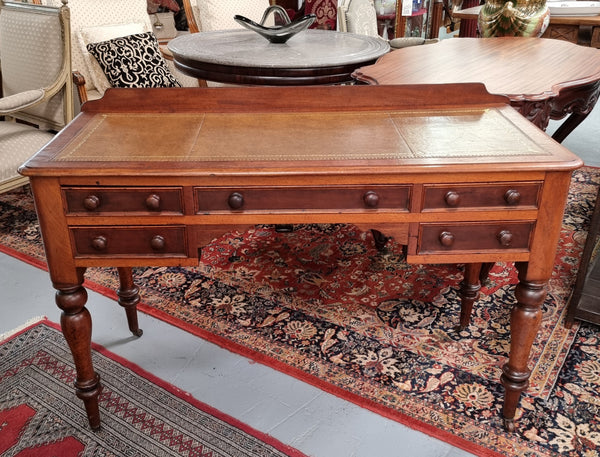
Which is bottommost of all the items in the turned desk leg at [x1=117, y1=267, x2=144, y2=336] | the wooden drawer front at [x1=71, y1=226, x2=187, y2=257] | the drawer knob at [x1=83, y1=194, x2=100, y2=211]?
the turned desk leg at [x1=117, y1=267, x2=144, y2=336]

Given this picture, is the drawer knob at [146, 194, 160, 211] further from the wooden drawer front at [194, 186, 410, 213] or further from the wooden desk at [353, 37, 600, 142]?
the wooden desk at [353, 37, 600, 142]

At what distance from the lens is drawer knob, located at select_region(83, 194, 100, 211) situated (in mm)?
1497

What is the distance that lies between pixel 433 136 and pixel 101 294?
6.06 feet

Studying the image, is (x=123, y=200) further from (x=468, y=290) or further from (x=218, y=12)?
(x=218, y=12)

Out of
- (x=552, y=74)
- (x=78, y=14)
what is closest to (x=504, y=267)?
(x=552, y=74)

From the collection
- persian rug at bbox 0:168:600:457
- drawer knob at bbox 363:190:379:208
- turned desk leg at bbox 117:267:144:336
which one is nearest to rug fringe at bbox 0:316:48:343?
persian rug at bbox 0:168:600:457

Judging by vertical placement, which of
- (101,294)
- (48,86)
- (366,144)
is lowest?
(101,294)

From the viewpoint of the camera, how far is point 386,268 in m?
2.88

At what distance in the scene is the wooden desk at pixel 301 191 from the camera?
1.47 m

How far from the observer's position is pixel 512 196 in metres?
1.49

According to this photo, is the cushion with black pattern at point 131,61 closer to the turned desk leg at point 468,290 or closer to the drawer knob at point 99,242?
the drawer knob at point 99,242

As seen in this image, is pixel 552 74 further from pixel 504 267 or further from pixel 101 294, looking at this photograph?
pixel 101 294

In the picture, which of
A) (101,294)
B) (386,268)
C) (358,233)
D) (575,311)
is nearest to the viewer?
(575,311)

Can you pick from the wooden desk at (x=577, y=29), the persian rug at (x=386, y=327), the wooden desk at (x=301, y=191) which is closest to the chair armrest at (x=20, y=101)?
the persian rug at (x=386, y=327)
